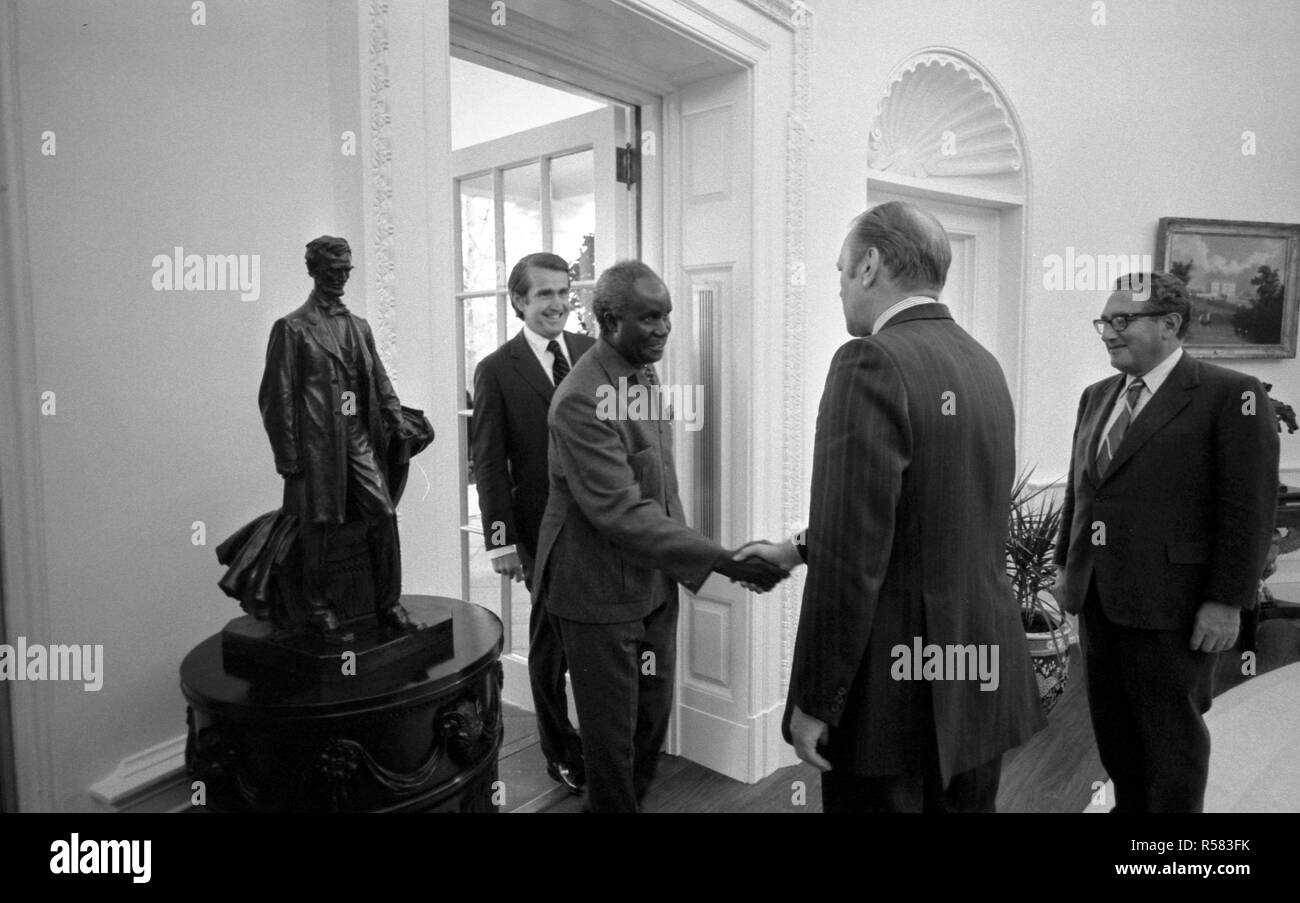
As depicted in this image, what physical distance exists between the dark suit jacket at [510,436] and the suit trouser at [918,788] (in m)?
1.46

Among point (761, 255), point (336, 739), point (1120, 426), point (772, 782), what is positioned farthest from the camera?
point (772, 782)

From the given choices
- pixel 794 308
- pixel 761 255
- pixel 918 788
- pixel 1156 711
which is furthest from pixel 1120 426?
pixel 918 788

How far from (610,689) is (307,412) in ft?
3.71

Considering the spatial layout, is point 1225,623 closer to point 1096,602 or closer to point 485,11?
point 1096,602

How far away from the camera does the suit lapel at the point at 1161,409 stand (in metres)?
2.42

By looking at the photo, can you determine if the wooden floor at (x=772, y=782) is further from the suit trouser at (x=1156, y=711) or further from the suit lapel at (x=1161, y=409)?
the suit lapel at (x=1161, y=409)

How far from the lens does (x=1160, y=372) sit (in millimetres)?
2500

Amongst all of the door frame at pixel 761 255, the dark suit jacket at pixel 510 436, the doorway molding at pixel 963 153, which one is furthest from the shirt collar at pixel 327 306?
the doorway molding at pixel 963 153

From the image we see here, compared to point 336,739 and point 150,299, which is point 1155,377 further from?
point 150,299

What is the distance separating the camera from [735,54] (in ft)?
10.0

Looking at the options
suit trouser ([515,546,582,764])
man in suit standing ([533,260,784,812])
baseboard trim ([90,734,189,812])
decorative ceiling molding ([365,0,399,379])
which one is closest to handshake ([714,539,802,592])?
man in suit standing ([533,260,784,812])

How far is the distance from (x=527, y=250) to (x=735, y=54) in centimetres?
107

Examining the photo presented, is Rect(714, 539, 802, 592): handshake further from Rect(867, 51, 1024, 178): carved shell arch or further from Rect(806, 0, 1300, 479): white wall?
Rect(806, 0, 1300, 479): white wall
